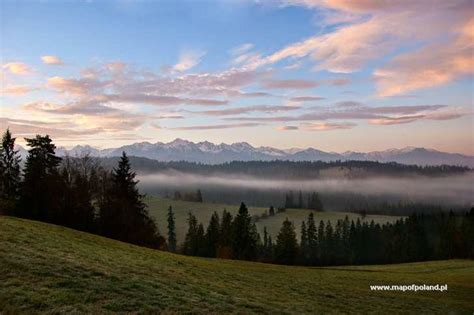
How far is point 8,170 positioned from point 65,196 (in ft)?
39.0

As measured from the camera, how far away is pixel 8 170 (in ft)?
206

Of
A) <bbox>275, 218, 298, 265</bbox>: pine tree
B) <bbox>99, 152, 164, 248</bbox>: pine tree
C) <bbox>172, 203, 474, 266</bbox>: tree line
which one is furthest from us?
<bbox>275, 218, 298, 265</bbox>: pine tree

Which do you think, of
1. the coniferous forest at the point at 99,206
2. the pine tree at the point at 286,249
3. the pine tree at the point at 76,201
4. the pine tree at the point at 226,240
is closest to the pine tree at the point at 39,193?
the coniferous forest at the point at 99,206

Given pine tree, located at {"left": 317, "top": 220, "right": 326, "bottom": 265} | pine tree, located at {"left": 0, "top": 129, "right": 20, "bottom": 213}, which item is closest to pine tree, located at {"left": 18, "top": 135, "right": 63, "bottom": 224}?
pine tree, located at {"left": 0, "top": 129, "right": 20, "bottom": 213}

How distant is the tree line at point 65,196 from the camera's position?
58.1 meters

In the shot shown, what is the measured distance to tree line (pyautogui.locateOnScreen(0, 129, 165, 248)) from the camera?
58.1 meters

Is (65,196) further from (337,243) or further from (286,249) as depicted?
(337,243)

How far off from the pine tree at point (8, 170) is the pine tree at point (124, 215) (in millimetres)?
14019

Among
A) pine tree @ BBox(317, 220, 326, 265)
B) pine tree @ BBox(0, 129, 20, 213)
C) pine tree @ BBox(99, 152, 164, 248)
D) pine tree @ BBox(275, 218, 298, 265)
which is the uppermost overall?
pine tree @ BBox(0, 129, 20, 213)

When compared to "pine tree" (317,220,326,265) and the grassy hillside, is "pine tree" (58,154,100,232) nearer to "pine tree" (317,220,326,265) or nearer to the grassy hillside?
the grassy hillside

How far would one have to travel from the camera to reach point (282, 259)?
291 feet

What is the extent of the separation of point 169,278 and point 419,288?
991 inches

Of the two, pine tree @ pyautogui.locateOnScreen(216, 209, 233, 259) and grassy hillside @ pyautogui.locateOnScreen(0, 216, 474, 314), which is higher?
grassy hillside @ pyautogui.locateOnScreen(0, 216, 474, 314)

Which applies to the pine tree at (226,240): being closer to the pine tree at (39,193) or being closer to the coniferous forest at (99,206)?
the coniferous forest at (99,206)
